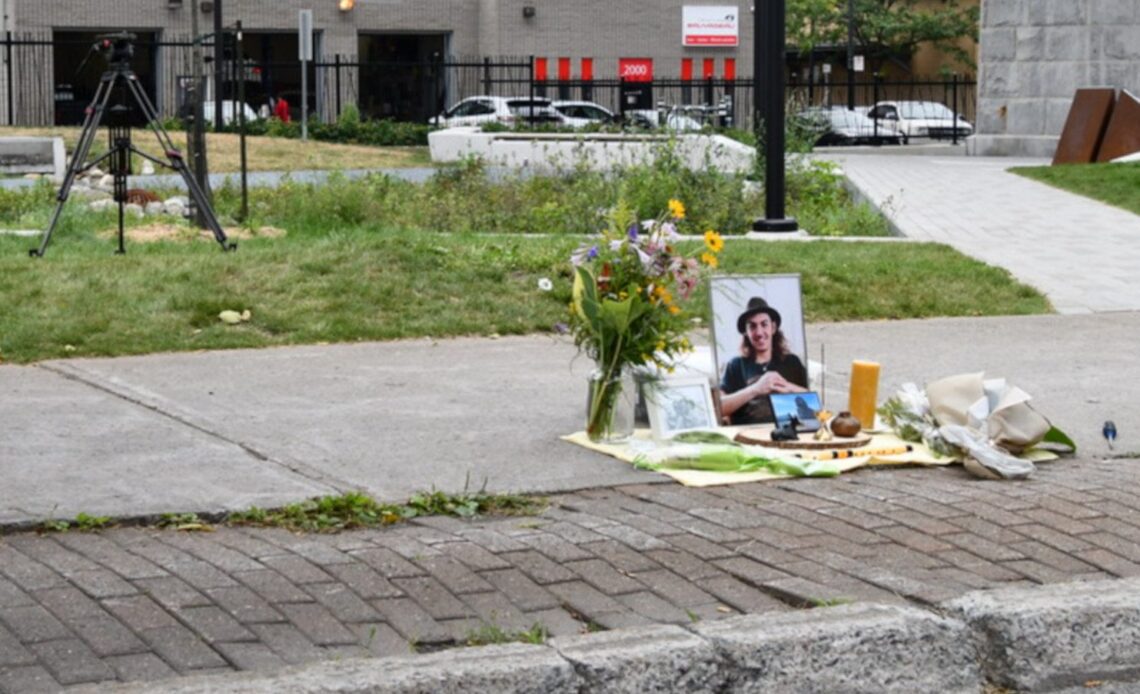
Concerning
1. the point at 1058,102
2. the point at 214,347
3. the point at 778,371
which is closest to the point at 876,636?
the point at 778,371

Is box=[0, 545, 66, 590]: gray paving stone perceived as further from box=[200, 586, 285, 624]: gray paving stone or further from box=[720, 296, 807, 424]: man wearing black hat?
box=[720, 296, 807, 424]: man wearing black hat

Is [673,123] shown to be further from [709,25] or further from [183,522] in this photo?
[709,25]

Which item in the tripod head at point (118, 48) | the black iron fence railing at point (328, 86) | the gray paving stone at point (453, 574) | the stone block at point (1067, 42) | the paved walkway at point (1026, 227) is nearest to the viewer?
the gray paving stone at point (453, 574)

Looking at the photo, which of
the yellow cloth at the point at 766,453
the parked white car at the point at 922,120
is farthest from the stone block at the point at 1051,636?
the parked white car at the point at 922,120

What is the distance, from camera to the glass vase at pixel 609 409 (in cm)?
774

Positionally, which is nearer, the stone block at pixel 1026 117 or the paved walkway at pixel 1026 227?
the paved walkway at pixel 1026 227

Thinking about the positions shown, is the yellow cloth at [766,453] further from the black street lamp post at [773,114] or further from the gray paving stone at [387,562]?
the black street lamp post at [773,114]

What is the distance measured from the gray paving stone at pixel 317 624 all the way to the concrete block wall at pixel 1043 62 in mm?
28195

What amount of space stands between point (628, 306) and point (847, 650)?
2.73 meters

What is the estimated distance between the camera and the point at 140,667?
4.79 meters

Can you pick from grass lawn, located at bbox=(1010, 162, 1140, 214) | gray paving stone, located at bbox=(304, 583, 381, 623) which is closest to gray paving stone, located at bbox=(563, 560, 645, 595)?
gray paving stone, located at bbox=(304, 583, 381, 623)

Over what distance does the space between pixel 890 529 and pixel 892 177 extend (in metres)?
18.4

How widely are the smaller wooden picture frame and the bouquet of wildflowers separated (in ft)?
0.37

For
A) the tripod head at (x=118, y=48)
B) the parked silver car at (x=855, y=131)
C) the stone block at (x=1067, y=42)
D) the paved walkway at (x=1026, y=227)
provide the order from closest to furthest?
the tripod head at (x=118, y=48) < the paved walkway at (x=1026, y=227) < the stone block at (x=1067, y=42) < the parked silver car at (x=855, y=131)
